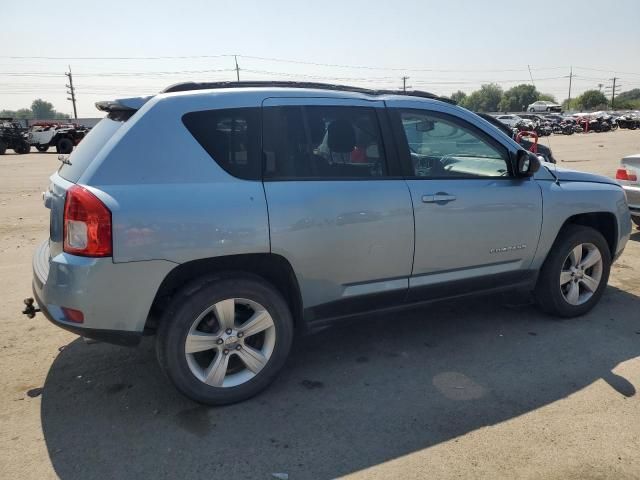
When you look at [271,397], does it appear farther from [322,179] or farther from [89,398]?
[322,179]

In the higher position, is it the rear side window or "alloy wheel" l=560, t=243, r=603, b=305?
the rear side window

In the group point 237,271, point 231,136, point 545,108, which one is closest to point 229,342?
point 237,271

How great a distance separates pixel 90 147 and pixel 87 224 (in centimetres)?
67

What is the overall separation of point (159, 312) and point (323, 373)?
1208mm

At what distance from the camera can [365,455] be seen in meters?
2.68

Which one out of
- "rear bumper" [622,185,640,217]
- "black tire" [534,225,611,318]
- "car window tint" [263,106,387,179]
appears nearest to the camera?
"car window tint" [263,106,387,179]

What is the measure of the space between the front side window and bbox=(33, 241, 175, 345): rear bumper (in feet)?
6.28

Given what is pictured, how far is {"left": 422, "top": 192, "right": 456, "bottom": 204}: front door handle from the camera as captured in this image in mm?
3527

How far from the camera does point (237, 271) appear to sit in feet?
10.2

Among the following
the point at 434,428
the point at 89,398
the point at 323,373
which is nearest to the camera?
the point at 434,428

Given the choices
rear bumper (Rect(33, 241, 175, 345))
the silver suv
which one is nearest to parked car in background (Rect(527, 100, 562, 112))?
the silver suv

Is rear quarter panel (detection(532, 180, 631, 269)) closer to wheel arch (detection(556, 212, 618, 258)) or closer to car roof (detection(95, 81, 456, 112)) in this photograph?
wheel arch (detection(556, 212, 618, 258))

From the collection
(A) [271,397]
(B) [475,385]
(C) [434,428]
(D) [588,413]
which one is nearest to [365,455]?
(C) [434,428]

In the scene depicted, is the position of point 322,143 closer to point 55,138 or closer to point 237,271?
point 237,271
